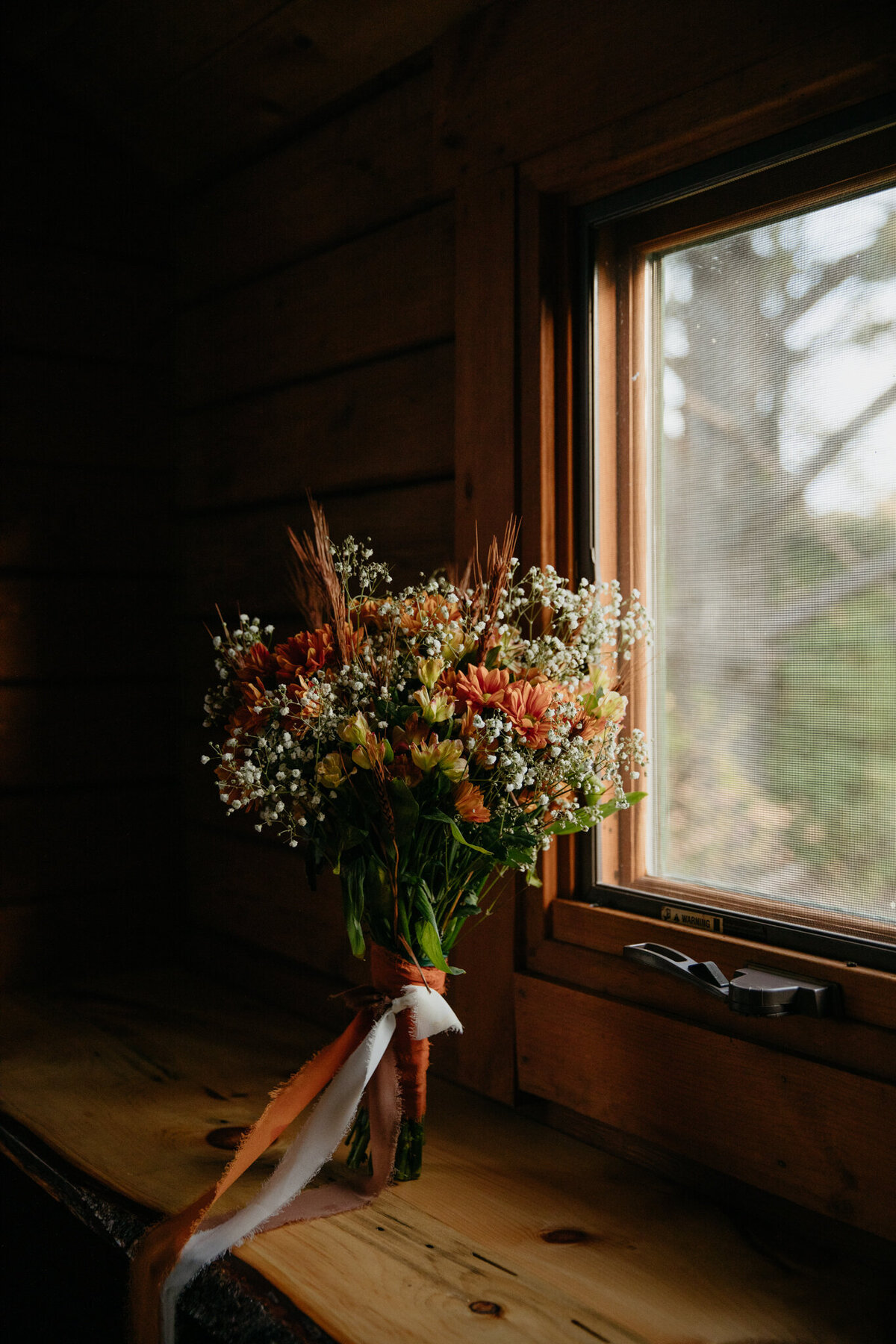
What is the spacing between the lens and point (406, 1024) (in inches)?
39.8

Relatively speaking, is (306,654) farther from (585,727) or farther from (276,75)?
(276,75)

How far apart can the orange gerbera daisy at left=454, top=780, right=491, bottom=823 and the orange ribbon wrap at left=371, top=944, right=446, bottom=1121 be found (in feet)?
0.62

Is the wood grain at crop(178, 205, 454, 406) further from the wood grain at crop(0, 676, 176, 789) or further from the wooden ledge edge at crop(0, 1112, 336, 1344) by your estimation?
the wooden ledge edge at crop(0, 1112, 336, 1344)

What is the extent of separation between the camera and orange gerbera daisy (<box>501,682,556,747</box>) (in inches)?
35.4

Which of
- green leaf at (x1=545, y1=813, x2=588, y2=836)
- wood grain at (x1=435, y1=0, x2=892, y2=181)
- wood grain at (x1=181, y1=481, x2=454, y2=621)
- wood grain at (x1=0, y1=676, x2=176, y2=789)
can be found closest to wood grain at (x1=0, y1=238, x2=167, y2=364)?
wood grain at (x1=181, y1=481, x2=454, y2=621)

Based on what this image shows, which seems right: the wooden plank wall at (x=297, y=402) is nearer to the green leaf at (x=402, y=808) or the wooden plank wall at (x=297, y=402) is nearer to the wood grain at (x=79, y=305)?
the wood grain at (x=79, y=305)

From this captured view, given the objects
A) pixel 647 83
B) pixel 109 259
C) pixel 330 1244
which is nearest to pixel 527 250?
pixel 647 83

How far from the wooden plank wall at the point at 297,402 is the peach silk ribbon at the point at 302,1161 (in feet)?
1.37

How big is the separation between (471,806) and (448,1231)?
0.41 m

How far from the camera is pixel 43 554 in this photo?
5.47 feet

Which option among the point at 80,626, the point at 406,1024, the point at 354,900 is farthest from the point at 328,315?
the point at 406,1024

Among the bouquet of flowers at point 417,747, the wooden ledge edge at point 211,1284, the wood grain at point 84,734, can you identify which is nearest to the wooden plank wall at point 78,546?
the wood grain at point 84,734

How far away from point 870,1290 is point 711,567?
664 mm

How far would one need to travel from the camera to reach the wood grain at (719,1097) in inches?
35.5
